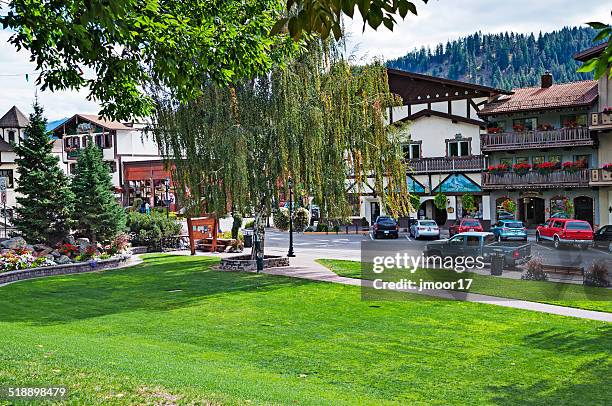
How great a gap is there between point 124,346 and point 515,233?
106 feet

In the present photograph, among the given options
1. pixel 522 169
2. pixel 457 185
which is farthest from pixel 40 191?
pixel 522 169

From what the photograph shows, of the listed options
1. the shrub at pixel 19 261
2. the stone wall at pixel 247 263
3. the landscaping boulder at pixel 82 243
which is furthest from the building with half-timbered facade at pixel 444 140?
the shrub at pixel 19 261

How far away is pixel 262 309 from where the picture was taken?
18.3m

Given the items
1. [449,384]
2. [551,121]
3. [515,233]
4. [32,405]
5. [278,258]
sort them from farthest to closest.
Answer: [551,121] → [515,233] → [278,258] → [449,384] → [32,405]

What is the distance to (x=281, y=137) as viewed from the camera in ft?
81.6

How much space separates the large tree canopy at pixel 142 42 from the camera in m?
10.1

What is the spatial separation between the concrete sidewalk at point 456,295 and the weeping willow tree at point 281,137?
2.49 metres

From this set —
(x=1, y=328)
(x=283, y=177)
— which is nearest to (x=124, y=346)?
(x=1, y=328)

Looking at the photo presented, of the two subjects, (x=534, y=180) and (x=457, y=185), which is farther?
(x=457, y=185)

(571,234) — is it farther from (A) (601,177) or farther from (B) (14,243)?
(B) (14,243)

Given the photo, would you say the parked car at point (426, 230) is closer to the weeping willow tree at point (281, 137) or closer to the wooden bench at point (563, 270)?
the weeping willow tree at point (281, 137)

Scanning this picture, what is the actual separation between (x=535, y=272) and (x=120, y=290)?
566 inches

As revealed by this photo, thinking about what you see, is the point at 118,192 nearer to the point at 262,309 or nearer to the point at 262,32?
the point at 262,309

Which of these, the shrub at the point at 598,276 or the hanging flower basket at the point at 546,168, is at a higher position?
the hanging flower basket at the point at 546,168
